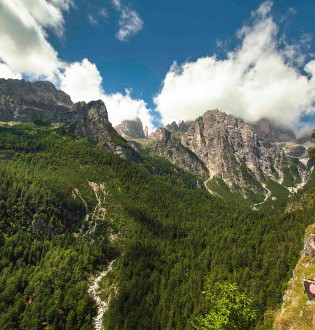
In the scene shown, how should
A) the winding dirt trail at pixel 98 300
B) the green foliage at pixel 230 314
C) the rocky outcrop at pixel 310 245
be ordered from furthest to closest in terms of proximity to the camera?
the winding dirt trail at pixel 98 300 → the rocky outcrop at pixel 310 245 → the green foliage at pixel 230 314

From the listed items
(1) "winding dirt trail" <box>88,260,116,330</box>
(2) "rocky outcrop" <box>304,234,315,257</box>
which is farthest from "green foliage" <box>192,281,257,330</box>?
(1) "winding dirt trail" <box>88,260,116,330</box>

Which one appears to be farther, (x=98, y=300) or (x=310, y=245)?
(x=98, y=300)

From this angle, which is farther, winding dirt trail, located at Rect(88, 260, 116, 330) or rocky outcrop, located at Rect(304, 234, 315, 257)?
winding dirt trail, located at Rect(88, 260, 116, 330)

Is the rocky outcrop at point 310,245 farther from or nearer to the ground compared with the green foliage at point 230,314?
farther from the ground

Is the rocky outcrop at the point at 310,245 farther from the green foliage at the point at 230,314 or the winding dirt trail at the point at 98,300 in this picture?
the winding dirt trail at the point at 98,300

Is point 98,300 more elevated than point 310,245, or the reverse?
point 310,245

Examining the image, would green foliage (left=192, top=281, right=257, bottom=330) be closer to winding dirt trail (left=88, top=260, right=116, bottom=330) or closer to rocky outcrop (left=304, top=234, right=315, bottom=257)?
rocky outcrop (left=304, top=234, right=315, bottom=257)

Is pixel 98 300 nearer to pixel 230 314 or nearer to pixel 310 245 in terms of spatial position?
pixel 310 245

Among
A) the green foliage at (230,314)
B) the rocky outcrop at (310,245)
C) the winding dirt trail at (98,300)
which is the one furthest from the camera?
the winding dirt trail at (98,300)

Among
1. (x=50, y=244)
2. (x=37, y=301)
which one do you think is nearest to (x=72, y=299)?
(x=37, y=301)

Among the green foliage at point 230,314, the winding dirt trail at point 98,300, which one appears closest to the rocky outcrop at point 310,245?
the green foliage at point 230,314

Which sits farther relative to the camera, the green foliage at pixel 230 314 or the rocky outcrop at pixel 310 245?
the rocky outcrop at pixel 310 245

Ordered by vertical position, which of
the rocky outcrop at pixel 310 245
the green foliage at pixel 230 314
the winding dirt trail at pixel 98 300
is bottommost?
the winding dirt trail at pixel 98 300

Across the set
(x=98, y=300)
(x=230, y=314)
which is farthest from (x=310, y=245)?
(x=98, y=300)
